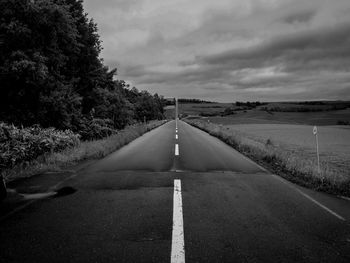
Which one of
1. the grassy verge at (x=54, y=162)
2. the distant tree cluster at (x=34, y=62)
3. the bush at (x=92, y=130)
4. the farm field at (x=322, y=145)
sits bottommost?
the farm field at (x=322, y=145)

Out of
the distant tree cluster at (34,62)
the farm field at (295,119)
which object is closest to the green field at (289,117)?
the farm field at (295,119)

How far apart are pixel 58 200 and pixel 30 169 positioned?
3.47m

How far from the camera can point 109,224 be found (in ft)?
13.7

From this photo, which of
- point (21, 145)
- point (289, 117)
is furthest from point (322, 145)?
point (289, 117)

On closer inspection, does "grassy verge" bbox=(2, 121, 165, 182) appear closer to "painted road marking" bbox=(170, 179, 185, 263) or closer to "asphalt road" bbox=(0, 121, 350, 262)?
"asphalt road" bbox=(0, 121, 350, 262)

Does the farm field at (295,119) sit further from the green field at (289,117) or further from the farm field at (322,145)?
the farm field at (322,145)

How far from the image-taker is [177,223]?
428 centimetres

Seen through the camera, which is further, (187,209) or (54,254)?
(187,209)

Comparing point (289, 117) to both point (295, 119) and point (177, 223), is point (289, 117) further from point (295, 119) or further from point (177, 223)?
point (177, 223)

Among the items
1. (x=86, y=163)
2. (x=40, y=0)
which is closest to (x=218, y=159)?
(x=86, y=163)

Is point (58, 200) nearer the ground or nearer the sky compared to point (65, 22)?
nearer the ground

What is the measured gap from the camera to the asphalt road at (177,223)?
333cm

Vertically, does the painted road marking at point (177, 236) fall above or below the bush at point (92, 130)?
below

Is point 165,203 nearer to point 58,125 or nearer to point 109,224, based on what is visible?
point 109,224
